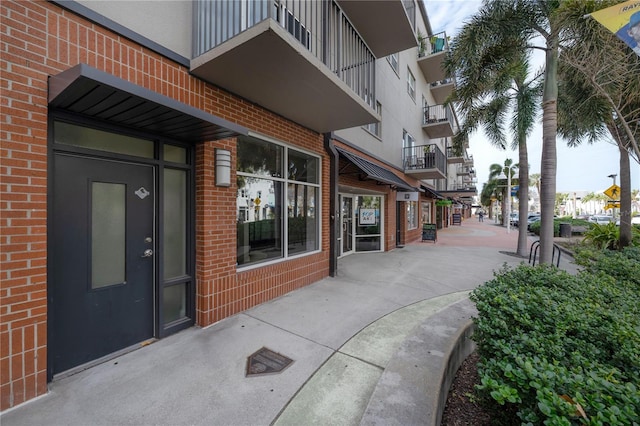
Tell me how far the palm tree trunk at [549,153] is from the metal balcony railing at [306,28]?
417cm

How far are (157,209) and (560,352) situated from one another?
171 inches

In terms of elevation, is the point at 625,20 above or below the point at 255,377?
above

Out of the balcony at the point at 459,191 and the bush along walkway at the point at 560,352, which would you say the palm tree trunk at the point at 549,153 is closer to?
the bush along walkway at the point at 560,352

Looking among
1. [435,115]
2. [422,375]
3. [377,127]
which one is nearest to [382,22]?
[377,127]

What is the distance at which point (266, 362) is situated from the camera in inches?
121

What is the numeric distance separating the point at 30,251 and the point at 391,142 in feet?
37.5

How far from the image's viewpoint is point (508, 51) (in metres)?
6.75

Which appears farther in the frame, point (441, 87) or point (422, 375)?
point (441, 87)

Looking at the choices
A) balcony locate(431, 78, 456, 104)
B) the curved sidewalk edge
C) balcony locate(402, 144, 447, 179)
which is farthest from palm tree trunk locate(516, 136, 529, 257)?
the curved sidewalk edge

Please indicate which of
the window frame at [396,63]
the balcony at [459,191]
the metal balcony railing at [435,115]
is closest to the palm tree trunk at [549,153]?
the window frame at [396,63]

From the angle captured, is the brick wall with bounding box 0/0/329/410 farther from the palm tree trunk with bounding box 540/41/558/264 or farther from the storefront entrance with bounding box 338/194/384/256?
the palm tree trunk with bounding box 540/41/558/264

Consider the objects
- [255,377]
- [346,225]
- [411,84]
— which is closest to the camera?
[255,377]

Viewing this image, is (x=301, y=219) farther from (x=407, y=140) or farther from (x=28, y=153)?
(x=407, y=140)

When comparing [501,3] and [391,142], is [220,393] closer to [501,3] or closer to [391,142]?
[501,3]
